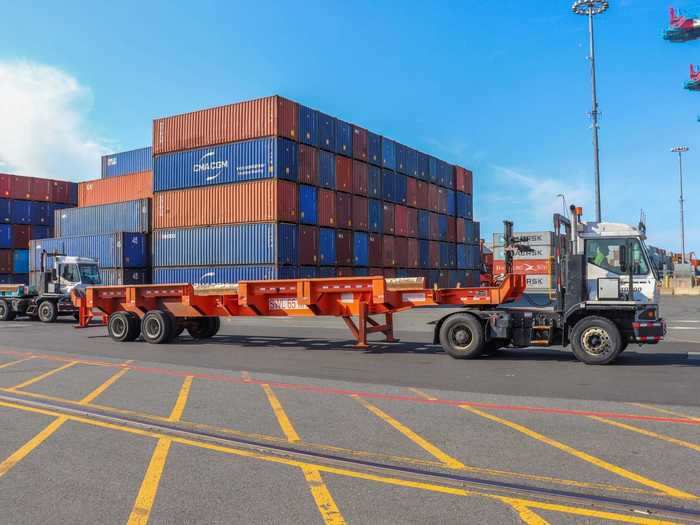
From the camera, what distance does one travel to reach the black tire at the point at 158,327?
15.9m

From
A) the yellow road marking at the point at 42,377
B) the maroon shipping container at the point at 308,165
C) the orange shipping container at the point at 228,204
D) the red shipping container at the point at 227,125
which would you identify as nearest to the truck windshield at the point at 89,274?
the orange shipping container at the point at 228,204

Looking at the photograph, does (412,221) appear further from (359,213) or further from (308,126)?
(308,126)

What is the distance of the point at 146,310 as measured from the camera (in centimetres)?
1662

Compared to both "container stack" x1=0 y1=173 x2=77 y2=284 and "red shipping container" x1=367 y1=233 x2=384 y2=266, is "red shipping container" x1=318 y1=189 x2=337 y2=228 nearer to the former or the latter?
"red shipping container" x1=367 y1=233 x2=384 y2=266

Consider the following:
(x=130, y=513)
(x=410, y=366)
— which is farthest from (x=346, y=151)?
(x=130, y=513)

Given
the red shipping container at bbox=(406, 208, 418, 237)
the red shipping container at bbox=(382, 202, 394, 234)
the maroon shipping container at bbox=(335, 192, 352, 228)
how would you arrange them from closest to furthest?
the maroon shipping container at bbox=(335, 192, 352, 228) → the red shipping container at bbox=(382, 202, 394, 234) → the red shipping container at bbox=(406, 208, 418, 237)

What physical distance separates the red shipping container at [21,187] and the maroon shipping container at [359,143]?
89.8 ft

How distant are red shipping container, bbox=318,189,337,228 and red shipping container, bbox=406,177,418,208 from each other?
9739 millimetres

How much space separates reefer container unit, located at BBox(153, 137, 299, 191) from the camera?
31125 mm

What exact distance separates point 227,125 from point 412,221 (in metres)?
16.7

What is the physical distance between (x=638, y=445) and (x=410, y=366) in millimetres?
6053

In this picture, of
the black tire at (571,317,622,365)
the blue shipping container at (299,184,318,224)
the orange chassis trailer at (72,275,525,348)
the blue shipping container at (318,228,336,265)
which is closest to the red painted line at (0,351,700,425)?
the orange chassis trailer at (72,275,525,348)

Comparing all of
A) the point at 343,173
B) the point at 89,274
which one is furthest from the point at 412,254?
the point at 89,274

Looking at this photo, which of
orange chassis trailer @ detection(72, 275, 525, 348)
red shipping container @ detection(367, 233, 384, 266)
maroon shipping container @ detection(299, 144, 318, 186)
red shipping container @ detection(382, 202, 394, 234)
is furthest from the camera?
red shipping container @ detection(382, 202, 394, 234)
